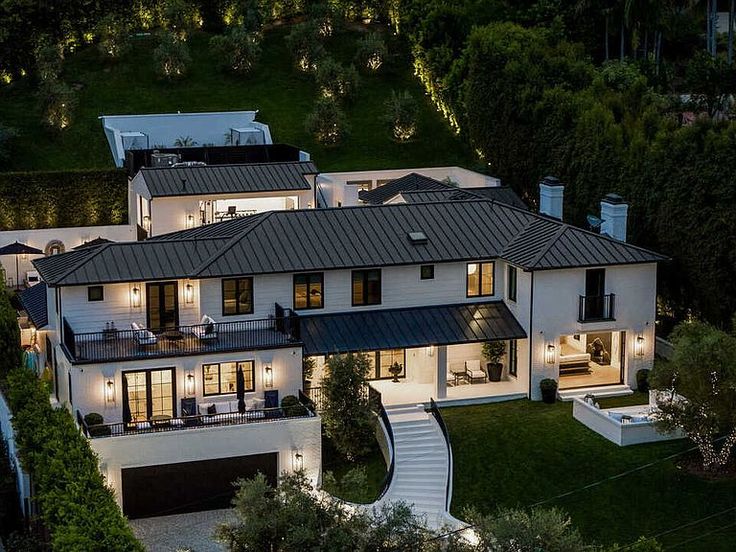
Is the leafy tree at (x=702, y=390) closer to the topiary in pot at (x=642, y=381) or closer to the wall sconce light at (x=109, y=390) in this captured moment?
the topiary in pot at (x=642, y=381)

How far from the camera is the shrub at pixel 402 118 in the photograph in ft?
216

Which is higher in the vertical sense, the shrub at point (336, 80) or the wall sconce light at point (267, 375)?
the shrub at point (336, 80)

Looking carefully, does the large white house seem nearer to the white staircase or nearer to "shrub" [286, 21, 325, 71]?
the white staircase

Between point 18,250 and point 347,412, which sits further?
point 18,250

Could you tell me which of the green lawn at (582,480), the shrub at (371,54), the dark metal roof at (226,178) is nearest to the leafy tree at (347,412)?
the green lawn at (582,480)

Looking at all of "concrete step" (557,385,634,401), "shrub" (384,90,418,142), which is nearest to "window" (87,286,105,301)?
"concrete step" (557,385,634,401)

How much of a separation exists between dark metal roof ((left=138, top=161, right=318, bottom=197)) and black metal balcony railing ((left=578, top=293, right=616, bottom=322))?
53.1ft

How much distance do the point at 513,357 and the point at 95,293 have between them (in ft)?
42.9

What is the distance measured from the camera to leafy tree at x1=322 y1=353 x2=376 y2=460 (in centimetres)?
3625

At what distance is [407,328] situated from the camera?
4012 cm

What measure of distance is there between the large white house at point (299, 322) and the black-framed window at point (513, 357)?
0.07 meters

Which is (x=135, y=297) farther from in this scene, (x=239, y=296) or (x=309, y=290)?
(x=309, y=290)

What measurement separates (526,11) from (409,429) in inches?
1529

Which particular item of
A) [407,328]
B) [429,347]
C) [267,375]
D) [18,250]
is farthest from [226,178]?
[267,375]
